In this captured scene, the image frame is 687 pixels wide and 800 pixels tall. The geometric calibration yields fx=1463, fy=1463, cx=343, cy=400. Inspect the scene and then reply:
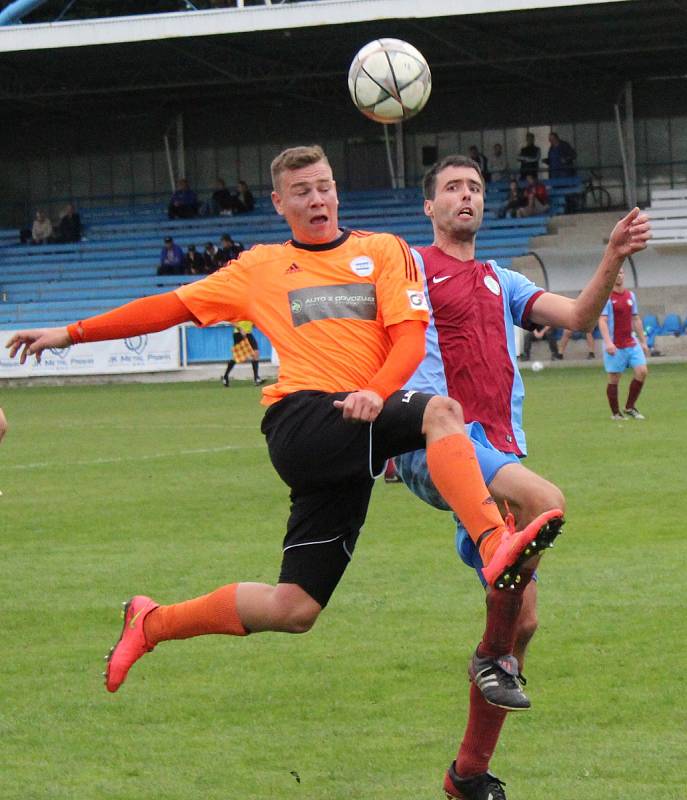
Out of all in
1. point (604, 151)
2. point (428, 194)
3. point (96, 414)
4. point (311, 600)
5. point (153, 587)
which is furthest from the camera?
point (604, 151)

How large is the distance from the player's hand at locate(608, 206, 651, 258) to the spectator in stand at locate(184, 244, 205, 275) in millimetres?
32733

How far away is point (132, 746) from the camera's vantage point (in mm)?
5684

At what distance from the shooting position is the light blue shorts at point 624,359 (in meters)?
19.4

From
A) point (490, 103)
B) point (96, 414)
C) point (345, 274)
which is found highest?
point (490, 103)

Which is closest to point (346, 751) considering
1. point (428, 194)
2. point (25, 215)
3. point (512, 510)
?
point (512, 510)

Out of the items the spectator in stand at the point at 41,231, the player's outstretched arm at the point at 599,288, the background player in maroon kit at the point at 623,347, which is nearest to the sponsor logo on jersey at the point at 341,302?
the player's outstretched arm at the point at 599,288

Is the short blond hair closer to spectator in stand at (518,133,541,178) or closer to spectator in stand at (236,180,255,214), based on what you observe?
spectator in stand at (518,133,541,178)

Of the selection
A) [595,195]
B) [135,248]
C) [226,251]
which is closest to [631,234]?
[226,251]

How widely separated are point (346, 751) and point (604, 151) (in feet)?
127

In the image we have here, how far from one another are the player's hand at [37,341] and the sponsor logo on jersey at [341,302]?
87 cm

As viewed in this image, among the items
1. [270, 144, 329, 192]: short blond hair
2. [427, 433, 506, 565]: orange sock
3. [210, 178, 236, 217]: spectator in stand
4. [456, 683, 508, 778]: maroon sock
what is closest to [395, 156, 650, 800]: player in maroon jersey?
[456, 683, 508, 778]: maroon sock

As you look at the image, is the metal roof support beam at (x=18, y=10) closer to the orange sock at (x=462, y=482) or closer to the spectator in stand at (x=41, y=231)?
the spectator in stand at (x=41, y=231)

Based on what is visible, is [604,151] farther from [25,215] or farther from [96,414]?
[96,414]

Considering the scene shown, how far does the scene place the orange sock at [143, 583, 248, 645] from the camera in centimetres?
542
